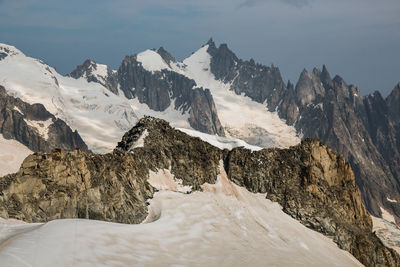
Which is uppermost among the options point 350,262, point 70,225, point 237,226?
point 70,225

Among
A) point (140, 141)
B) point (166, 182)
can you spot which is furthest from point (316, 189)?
point (140, 141)

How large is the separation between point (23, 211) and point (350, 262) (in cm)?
4197

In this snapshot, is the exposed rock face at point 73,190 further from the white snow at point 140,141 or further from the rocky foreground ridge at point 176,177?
the white snow at point 140,141

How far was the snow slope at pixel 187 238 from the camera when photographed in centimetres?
4578

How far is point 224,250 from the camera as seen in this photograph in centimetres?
6038

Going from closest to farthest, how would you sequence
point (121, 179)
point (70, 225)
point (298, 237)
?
point (70, 225)
point (121, 179)
point (298, 237)

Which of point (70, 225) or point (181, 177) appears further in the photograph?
point (181, 177)

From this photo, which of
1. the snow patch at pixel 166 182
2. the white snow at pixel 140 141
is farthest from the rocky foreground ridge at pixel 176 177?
the snow patch at pixel 166 182

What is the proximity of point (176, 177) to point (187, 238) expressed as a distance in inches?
868

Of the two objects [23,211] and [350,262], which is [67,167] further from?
A: [350,262]

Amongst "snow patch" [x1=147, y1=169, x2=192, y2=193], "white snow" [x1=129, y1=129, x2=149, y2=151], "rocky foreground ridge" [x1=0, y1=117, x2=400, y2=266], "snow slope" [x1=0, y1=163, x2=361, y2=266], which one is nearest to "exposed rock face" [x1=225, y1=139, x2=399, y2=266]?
"rocky foreground ridge" [x1=0, y1=117, x2=400, y2=266]

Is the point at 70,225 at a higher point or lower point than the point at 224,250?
higher

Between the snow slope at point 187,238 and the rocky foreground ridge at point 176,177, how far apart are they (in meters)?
2.61

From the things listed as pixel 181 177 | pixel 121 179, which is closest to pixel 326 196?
pixel 181 177
